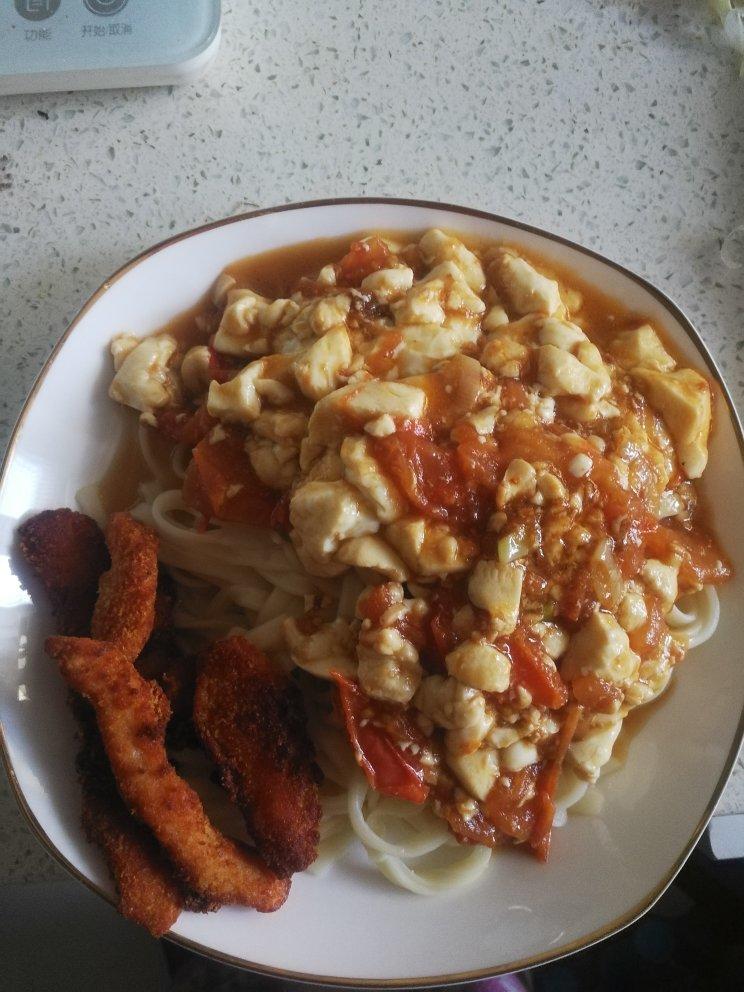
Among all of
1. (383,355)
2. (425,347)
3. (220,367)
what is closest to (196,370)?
(220,367)

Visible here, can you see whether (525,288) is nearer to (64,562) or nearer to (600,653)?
(600,653)

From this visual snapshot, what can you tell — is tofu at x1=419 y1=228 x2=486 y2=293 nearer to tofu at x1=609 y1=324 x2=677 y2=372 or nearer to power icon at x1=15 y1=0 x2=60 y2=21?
tofu at x1=609 y1=324 x2=677 y2=372

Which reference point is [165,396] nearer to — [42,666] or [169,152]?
[42,666]

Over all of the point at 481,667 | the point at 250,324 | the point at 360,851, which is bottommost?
the point at 360,851

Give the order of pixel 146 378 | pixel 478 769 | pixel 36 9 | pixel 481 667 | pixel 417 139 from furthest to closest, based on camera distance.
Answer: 1. pixel 417 139
2. pixel 36 9
3. pixel 146 378
4. pixel 478 769
5. pixel 481 667

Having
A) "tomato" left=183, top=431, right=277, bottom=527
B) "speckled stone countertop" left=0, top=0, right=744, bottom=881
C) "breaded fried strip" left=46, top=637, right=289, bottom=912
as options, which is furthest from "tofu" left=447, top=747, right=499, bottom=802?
"speckled stone countertop" left=0, top=0, right=744, bottom=881

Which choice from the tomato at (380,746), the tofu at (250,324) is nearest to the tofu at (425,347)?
the tofu at (250,324)

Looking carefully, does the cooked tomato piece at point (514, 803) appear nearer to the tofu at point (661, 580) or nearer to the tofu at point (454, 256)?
the tofu at point (661, 580)

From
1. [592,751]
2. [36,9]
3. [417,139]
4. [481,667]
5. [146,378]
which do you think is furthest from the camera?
[417,139]
